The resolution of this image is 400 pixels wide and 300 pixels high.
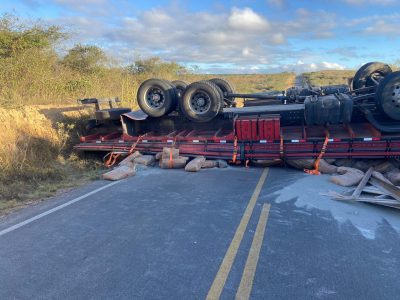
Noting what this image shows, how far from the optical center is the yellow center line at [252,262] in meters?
3.62

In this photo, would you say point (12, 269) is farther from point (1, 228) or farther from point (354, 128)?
point (354, 128)

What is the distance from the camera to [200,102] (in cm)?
1021

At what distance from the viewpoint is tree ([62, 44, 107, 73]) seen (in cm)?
2030

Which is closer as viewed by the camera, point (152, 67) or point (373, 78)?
point (373, 78)

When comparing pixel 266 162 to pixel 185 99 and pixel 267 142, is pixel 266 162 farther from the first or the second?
pixel 185 99

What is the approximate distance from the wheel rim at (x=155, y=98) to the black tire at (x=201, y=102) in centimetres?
74

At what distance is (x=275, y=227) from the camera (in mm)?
5266

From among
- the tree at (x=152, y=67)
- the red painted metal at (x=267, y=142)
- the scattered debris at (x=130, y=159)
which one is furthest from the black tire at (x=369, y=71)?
the tree at (x=152, y=67)

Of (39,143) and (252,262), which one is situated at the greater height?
(39,143)

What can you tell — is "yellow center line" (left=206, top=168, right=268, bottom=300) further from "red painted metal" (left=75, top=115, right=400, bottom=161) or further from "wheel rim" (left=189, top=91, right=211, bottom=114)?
"wheel rim" (left=189, top=91, right=211, bottom=114)

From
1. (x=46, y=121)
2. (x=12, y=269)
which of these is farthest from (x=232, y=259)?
(x=46, y=121)

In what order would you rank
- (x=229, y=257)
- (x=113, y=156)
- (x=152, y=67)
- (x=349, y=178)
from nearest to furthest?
(x=229, y=257), (x=349, y=178), (x=113, y=156), (x=152, y=67)

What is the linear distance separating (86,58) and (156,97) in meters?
12.2

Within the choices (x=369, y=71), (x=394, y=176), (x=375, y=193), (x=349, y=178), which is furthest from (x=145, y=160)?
(x=369, y=71)
